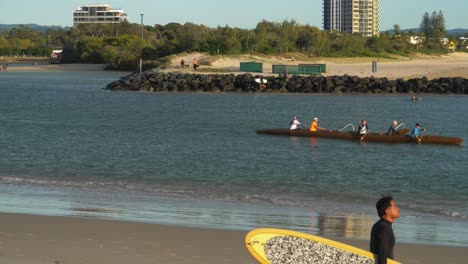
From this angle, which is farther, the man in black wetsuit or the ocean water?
the ocean water

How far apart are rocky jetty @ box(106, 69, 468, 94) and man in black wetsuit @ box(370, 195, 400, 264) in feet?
178

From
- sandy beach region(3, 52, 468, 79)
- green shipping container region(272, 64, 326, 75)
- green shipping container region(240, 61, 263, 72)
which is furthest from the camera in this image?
green shipping container region(240, 61, 263, 72)

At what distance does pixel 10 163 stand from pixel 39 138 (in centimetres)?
852

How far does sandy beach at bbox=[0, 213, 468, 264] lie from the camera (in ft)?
35.7

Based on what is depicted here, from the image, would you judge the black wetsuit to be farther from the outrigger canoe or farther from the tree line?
the tree line

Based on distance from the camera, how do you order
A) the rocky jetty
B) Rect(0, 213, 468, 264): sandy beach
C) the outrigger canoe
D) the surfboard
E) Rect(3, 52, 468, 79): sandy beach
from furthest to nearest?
Rect(3, 52, 468, 79): sandy beach
the rocky jetty
the outrigger canoe
Rect(0, 213, 468, 264): sandy beach
the surfboard

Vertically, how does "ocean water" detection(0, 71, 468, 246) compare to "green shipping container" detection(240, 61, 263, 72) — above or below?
below

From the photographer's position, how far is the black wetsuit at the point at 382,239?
7.70 m

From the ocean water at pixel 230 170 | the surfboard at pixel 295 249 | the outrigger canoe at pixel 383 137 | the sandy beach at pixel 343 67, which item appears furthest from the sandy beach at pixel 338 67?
the surfboard at pixel 295 249

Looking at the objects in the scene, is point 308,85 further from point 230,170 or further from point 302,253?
point 302,253

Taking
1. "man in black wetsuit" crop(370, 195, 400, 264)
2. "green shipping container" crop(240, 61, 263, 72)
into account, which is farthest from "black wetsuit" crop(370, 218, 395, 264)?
"green shipping container" crop(240, 61, 263, 72)

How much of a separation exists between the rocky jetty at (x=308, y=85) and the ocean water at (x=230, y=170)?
38.2ft

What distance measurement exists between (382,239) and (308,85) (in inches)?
2167

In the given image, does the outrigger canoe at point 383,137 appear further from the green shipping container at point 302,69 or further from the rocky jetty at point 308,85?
the green shipping container at point 302,69
